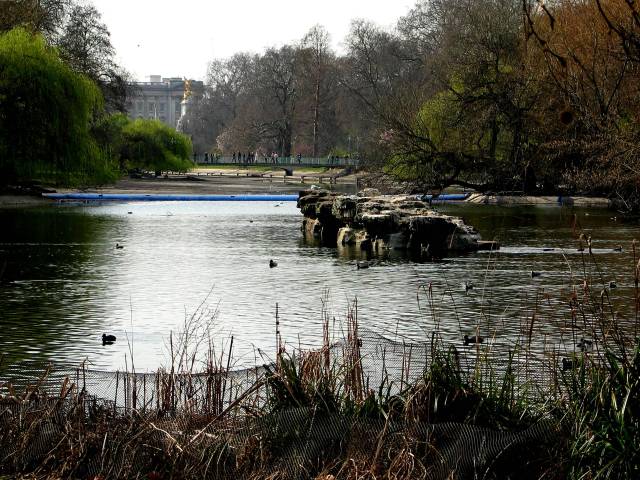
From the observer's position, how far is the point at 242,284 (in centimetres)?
1988

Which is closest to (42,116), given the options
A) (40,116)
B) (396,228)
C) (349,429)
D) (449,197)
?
(40,116)

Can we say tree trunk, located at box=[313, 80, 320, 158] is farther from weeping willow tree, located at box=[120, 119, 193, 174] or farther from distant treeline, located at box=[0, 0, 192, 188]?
distant treeline, located at box=[0, 0, 192, 188]

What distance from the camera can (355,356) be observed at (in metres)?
7.50

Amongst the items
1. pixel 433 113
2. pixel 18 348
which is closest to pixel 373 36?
pixel 433 113

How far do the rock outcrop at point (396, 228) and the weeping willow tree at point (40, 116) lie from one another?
51.0 ft

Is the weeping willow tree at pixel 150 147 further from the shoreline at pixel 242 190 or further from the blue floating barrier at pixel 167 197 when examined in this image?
the blue floating barrier at pixel 167 197

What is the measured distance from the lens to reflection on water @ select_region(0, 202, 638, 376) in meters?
14.0

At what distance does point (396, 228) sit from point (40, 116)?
20048mm

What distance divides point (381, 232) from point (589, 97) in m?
15.5

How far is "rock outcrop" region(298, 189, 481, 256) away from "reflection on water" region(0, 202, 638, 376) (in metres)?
1.08

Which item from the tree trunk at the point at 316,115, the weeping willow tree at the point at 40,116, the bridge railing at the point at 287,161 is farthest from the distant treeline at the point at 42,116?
the tree trunk at the point at 316,115

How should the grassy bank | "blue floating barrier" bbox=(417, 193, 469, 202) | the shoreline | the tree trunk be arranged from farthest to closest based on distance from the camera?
the tree trunk → "blue floating barrier" bbox=(417, 193, 469, 202) → the shoreline → the grassy bank

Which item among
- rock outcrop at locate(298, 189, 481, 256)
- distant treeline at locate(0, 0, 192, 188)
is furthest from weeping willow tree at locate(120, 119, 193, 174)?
rock outcrop at locate(298, 189, 481, 256)

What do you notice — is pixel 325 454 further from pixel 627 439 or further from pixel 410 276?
pixel 410 276
